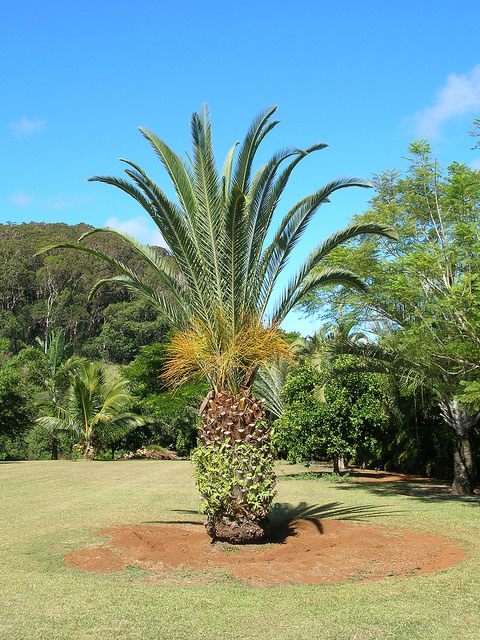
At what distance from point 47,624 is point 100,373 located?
83.5ft

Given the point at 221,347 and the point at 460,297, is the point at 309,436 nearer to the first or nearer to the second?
the point at 460,297

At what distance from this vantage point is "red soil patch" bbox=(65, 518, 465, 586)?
665 centimetres

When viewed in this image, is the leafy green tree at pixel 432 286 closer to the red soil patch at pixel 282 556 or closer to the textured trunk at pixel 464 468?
the textured trunk at pixel 464 468

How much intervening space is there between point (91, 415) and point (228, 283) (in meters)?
20.0

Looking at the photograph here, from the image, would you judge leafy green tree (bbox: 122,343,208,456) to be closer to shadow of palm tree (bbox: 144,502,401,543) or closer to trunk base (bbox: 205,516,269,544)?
shadow of palm tree (bbox: 144,502,401,543)

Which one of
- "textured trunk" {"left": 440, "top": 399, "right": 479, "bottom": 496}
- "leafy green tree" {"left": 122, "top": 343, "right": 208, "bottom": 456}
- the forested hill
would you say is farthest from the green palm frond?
the forested hill

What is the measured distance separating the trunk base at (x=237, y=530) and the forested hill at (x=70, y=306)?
47280 millimetres

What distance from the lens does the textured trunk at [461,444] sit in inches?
571

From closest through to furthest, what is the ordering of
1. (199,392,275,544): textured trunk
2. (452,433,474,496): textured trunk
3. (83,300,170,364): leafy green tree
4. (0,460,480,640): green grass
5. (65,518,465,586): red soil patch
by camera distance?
(0,460,480,640): green grass < (65,518,465,586): red soil patch < (199,392,275,544): textured trunk < (452,433,474,496): textured trunk < (83,300,170,364): leafy green tree

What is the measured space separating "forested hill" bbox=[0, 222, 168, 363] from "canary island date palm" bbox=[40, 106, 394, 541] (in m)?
46.3

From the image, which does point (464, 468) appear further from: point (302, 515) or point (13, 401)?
point (13, 401)

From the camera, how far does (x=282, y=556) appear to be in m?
7.50

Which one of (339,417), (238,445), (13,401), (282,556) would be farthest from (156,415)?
(282,556)

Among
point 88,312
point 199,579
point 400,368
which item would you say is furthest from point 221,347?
point 88,312
